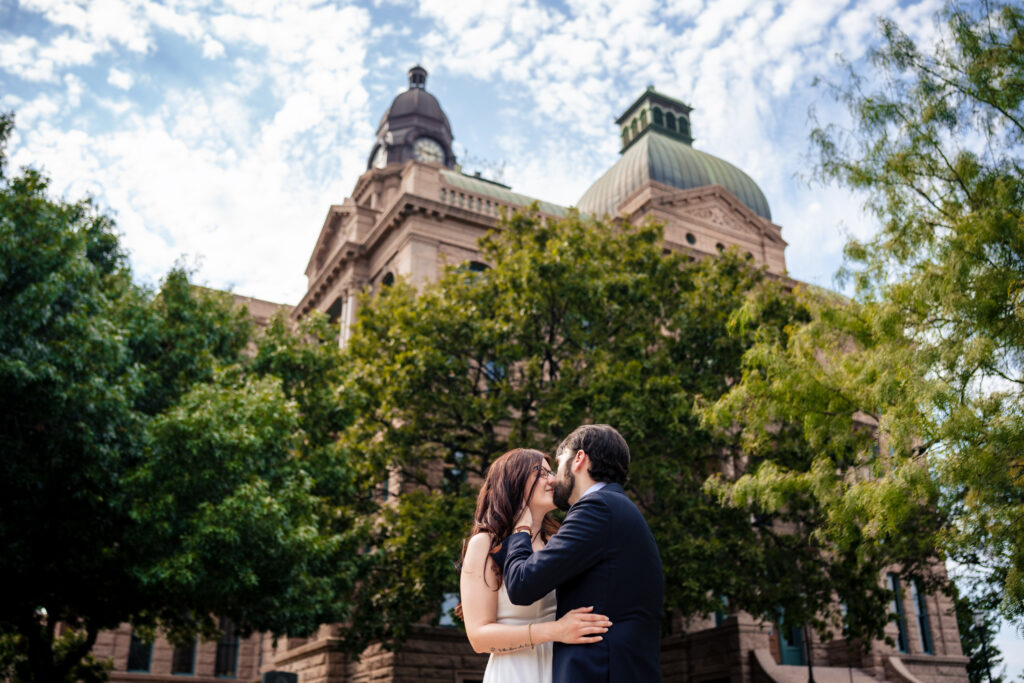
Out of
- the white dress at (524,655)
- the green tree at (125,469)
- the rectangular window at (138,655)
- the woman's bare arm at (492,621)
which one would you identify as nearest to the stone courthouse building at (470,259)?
the rectangular window at (138,655)

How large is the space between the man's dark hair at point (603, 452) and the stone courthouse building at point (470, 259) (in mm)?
13965

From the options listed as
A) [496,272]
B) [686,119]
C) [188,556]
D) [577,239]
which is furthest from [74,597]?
[686,119]

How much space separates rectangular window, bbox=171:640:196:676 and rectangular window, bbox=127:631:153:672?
81 centimetres

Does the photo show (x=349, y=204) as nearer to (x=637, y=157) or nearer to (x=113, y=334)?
(x=637, y=157)

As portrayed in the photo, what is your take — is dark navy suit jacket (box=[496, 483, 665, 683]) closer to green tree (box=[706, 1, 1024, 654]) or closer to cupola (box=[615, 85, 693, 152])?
green tree (box=[706, 1, 1024, 654])

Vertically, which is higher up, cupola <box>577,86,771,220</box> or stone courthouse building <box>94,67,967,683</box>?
cupola <box>577,86,771,220</box>

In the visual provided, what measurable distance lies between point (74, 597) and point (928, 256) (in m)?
16.8

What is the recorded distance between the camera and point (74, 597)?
17.5 meters

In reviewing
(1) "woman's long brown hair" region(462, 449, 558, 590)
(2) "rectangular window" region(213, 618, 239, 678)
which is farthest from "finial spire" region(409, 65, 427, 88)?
(1) "woman's long brown hair" region(462, 449, 558, 590)

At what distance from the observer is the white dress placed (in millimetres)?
3961

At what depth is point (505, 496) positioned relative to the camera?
4.11 metres

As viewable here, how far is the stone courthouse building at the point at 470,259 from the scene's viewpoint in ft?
75.0

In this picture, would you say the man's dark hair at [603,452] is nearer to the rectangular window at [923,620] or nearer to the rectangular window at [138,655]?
the rectangular window at [923,620]

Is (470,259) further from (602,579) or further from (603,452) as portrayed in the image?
(602,579)
